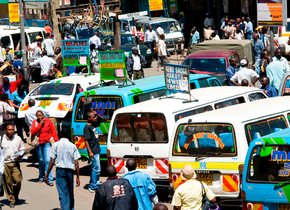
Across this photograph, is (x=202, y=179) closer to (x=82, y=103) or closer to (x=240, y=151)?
(x=240, y=151)

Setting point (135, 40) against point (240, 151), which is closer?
point (240, 151)

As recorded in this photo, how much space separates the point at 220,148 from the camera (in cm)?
806

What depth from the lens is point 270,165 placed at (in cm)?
640

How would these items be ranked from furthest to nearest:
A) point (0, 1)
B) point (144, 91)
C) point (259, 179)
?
point (0, 1) < point (144, 91) < point (259, 179)

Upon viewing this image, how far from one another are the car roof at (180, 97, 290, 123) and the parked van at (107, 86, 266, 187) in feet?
3.10

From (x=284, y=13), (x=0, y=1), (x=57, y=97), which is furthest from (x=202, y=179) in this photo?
(x=0, y=1)

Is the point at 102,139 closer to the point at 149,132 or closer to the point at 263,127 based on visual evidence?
the point at 149,132

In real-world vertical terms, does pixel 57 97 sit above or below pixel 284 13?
below

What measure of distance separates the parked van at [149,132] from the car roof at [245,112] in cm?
95

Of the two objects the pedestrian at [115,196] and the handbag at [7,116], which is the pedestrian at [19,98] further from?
the pedestrian at [115,196]

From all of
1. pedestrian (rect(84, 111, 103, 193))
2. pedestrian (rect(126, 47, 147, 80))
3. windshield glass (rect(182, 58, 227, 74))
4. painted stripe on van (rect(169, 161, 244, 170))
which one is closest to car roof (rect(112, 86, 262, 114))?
pedestrian (rect(84, 111, 103, 193))

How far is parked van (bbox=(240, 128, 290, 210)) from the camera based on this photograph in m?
6.28

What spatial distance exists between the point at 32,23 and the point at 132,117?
27.5 meters

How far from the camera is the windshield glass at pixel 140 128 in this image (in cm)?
936
